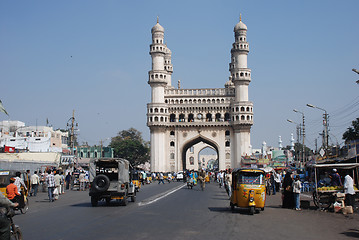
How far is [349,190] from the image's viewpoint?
14938 mm

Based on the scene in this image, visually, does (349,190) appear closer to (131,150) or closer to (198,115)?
(198,115)

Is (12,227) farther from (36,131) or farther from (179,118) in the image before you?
(36,131)

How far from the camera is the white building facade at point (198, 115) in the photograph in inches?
2697

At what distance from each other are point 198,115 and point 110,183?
55439 millimetres

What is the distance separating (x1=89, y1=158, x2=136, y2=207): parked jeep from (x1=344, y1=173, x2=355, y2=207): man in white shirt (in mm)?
7950

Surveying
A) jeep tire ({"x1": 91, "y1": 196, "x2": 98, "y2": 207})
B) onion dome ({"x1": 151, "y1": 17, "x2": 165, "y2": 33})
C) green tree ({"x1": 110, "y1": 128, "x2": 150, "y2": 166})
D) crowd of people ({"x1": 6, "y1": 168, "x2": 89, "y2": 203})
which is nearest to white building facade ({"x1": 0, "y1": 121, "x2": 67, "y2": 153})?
green tree ({"x1": 110, "y1": 128, "x2": 150, "y2": 166})

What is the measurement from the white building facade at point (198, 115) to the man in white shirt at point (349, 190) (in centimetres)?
5225

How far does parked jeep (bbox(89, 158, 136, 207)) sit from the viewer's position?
1675 centimetres

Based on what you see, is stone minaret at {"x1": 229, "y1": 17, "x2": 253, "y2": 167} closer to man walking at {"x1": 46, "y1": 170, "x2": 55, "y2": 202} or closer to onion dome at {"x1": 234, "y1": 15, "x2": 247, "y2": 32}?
onion dome at {"x1": 234, "y1": 15, "x2": 247, "y2": 32}

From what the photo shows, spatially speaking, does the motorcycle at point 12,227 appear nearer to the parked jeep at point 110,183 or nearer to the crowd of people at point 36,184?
the crowd of people at point 36,184

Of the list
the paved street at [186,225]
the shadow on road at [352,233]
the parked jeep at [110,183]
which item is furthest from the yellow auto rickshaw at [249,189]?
the parked jeep at [110,183]

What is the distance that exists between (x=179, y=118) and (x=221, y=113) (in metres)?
6.83

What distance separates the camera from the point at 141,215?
13.5 metres

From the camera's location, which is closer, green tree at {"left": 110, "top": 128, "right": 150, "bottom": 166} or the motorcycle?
the motorcycle
